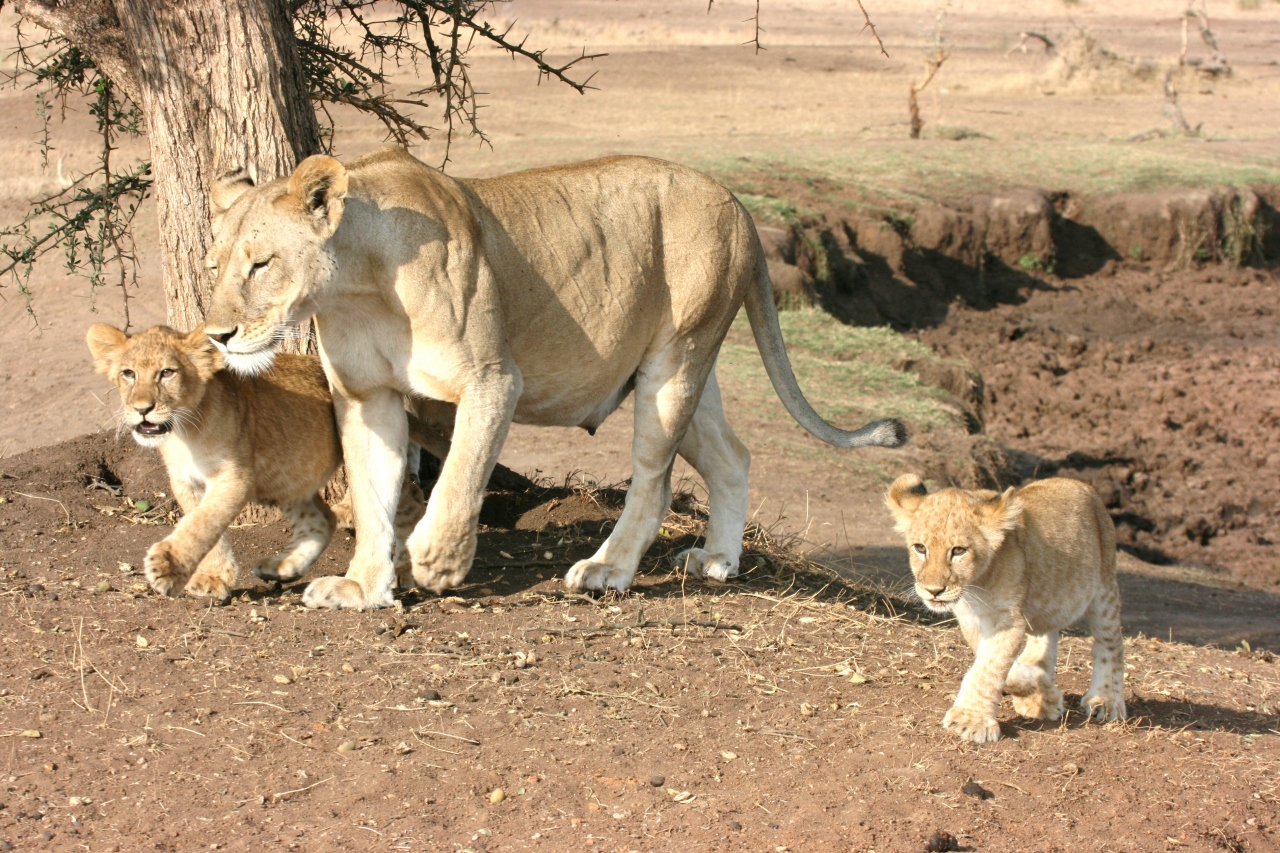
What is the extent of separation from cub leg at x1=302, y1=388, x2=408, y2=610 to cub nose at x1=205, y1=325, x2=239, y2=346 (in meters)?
0.66

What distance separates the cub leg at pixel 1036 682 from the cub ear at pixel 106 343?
10.9 ft

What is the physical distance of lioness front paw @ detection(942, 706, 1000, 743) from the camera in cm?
430

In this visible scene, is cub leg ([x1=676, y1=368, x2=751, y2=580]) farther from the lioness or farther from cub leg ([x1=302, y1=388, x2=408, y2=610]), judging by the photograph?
cub leg ([x1=302, y1=388, x2=408, y2=610])

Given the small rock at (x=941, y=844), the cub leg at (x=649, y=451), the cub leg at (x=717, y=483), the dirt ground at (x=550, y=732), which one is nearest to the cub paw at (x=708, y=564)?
the cub leg at (x=717, y=483)

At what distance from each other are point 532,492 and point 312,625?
2.23 m

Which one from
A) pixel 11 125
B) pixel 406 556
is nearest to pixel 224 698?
pixel 406 556

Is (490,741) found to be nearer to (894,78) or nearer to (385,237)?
(385,237)

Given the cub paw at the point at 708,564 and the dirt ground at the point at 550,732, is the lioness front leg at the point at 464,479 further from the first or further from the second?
the cub paw at the point at 708,564

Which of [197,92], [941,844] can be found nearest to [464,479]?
[941,844]

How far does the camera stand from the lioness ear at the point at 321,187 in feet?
14.2

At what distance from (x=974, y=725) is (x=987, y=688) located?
0.13 metres

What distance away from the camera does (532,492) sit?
693 centimetres

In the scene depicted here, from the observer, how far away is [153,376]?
478 cm

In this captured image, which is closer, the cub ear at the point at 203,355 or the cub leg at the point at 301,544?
the cub ear at the point at 203,355
